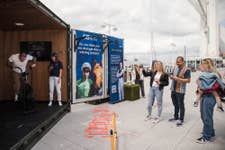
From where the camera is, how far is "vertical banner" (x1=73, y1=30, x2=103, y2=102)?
19.1 feet

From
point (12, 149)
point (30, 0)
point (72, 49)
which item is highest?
point (30, 0)

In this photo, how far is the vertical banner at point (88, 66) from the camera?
19.1 feet

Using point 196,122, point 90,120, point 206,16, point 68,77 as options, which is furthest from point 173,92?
point 206,16

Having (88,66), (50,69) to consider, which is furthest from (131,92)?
(50,69)

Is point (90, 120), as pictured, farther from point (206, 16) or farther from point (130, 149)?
point (206, 16)

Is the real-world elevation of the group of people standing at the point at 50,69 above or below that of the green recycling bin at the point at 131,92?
above

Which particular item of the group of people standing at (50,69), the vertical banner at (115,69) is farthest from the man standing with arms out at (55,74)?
the vertical banner at (115,69)

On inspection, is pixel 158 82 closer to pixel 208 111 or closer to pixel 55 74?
pixel 208 111

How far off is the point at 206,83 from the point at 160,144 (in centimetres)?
132

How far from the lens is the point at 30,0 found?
3.06 metres

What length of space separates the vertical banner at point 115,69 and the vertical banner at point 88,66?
1.30 ft

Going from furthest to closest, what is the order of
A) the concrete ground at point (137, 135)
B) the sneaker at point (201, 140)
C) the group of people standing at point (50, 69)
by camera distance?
the group of people standing at point (50, 69) < the sneaker at point (201, 140) < the concrete ground at point (137, 135)

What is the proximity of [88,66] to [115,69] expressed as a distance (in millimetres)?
1371

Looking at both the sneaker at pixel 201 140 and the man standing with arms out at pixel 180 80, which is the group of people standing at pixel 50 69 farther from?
the sneaker at pixel 201 140
